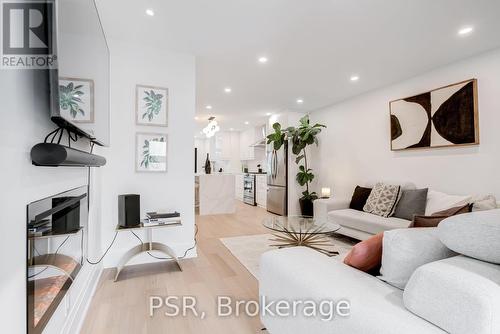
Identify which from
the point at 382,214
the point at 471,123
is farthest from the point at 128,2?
the point at 471,123

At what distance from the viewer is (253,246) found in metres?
3.33

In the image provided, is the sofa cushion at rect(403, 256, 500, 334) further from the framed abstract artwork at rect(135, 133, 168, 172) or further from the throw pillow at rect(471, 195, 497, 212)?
the framed abstract artwork at rect(135, 133, 168, 172)

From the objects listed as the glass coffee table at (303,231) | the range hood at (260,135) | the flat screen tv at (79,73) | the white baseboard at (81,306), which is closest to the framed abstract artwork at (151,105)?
the flat screen tv at (79,73)

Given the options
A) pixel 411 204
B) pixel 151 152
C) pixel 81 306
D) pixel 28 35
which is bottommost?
pixel 81 306

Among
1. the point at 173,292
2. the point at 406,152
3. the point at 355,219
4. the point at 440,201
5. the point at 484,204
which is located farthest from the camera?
the point at 406,152

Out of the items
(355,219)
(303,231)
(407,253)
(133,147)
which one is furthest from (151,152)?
(355,219)

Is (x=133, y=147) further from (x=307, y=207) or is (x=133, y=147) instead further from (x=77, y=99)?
(x=307, y=207)

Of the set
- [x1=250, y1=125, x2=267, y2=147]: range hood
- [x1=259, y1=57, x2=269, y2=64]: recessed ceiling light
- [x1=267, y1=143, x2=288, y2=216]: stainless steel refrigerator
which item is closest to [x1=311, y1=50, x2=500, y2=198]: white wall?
[x1=267, y1=143, x2=288, y2=216]: stainless steel refrigerator

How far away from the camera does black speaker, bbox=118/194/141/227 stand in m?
2.42

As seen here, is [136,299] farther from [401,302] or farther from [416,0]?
[416,0]

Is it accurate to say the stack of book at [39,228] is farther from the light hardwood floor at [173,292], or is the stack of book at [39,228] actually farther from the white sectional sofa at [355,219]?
the white sectional sofa at [355,219]

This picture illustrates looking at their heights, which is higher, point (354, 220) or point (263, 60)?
point (263, 60)

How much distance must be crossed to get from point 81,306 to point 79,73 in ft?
5.15

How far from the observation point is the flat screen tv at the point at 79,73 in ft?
3.45
